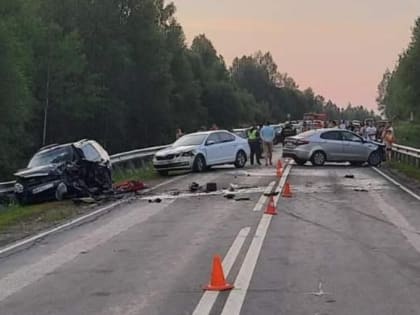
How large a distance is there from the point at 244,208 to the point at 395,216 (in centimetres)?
322

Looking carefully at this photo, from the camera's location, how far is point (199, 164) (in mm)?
31078

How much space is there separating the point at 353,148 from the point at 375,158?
1066 millimetres

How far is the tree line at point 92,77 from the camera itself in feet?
176

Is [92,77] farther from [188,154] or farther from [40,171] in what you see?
[40,171]

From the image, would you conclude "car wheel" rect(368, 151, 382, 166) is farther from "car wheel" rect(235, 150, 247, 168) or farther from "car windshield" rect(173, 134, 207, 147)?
"car windshield" rect(173, 134, 207, 147)

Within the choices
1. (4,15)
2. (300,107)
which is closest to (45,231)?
(4,15)

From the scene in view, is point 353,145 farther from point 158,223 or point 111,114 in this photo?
point 111,114

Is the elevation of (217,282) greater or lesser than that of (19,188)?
greater

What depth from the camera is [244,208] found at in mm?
18047

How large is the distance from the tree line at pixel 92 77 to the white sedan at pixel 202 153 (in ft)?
71.1

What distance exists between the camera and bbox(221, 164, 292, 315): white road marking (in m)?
8.06

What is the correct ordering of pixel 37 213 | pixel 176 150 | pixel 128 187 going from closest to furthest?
pixel 37 213, pixel 128 187, pixel 176 150

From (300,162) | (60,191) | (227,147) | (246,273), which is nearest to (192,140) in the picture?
(227,147)

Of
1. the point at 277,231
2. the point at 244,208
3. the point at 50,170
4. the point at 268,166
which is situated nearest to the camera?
the point at 277,231
